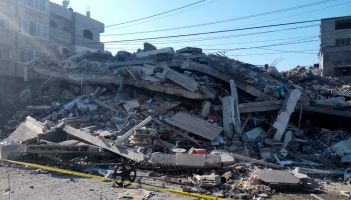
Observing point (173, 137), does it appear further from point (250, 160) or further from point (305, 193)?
point (305, 193)

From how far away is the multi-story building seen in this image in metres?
29.0

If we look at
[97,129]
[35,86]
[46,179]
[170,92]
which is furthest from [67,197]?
[35,86]

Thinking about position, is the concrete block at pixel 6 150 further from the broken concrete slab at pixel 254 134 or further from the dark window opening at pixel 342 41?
the dark window opening at pixel 342 41

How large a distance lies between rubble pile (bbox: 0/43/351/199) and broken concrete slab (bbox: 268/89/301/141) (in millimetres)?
39

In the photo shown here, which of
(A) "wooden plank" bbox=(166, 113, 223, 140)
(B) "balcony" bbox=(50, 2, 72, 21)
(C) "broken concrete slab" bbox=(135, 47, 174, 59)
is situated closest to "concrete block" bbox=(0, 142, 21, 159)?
(A) "wooden plank" bbox=(166, 113, 223, 140)

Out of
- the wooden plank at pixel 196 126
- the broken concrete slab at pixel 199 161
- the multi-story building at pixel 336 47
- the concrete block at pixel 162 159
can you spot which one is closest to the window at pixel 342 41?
the multi-story building at pixel 336 47

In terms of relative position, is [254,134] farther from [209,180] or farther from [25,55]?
[25,55]

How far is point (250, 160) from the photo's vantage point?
8547 millimetres

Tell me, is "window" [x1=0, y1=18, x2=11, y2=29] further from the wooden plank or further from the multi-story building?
the multi-story building

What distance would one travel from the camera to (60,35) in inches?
1332

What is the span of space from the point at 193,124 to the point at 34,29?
22.7 meters

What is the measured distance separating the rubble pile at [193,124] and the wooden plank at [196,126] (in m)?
0.03

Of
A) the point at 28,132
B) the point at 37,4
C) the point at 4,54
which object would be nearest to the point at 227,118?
the point at 28,132

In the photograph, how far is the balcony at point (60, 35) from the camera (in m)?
32.5
